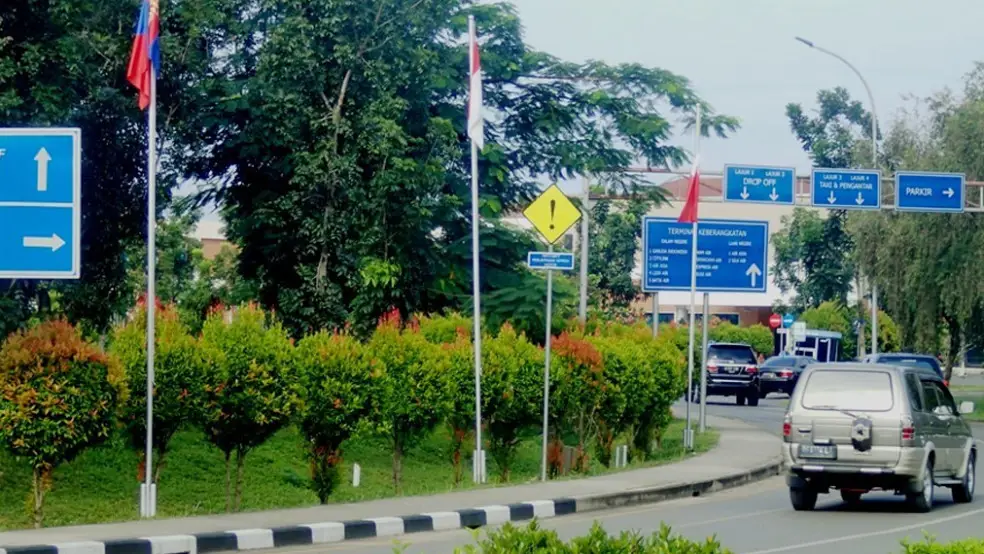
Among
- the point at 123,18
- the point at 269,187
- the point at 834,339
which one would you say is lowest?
the point at 834,339

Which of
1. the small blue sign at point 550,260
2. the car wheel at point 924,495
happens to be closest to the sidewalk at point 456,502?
the small blue sign at point 550,260

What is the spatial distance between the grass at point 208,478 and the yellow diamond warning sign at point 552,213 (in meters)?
3.42

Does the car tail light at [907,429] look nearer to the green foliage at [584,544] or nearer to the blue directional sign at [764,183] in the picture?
the green foliage at [584,544]

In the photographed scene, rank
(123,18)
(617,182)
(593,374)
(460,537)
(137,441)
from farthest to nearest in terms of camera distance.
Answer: (617,182) < (123,18) < (593,374) < (137,441) < (460,537)

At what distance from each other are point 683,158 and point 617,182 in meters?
1.66

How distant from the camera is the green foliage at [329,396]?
62.1ft

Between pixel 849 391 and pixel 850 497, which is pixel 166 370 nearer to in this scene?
pixel 849 391

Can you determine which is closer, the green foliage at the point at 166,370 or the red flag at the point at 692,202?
the green foliage at the point at 166,370

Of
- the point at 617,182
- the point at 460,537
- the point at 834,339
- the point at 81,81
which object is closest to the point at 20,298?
the point at 81,81

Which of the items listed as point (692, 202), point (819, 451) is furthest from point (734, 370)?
point (819, 451)

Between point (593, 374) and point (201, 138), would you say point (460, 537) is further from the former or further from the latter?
point (201, 138)

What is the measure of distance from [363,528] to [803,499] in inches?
233

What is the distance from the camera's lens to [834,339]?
2958 inches

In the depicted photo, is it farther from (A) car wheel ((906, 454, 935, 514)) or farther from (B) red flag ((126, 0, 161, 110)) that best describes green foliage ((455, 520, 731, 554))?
(A) car wheel ((906, 454, 935, 514))
